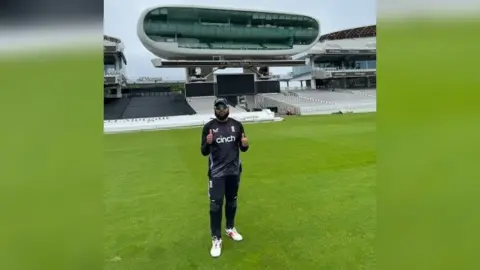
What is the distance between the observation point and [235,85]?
43.4 meters

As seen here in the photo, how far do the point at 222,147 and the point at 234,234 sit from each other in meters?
1.01

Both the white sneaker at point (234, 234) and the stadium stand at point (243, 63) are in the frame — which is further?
the stadium stand at point (243, 63)

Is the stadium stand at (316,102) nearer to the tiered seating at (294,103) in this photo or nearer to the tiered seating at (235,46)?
the tiered seating at (294,103)

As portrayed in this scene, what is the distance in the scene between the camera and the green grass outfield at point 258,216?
10.9 ft

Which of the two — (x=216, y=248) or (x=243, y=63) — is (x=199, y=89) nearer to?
(x=243, y=63)

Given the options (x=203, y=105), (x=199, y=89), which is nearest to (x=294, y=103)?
(x=203, y=105)

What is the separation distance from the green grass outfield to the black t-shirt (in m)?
0.82

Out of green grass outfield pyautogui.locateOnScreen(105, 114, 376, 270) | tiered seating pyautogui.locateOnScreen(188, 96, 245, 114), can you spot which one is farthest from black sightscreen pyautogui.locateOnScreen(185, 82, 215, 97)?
green grass outfield pyautogui.locateOnScreen(105, 114, 376, 270)

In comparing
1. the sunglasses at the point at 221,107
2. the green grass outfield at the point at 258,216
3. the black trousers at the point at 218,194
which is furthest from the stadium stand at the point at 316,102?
the sunglasses at the point at 221,107

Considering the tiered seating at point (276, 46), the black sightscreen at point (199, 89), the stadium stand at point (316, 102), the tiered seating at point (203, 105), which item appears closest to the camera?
the stadium stand at point (316, 102)

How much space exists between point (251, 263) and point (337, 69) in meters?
49.7

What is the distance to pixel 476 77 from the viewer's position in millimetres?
890

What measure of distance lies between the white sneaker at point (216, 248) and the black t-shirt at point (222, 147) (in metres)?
0.65

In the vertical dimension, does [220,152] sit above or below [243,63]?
below
